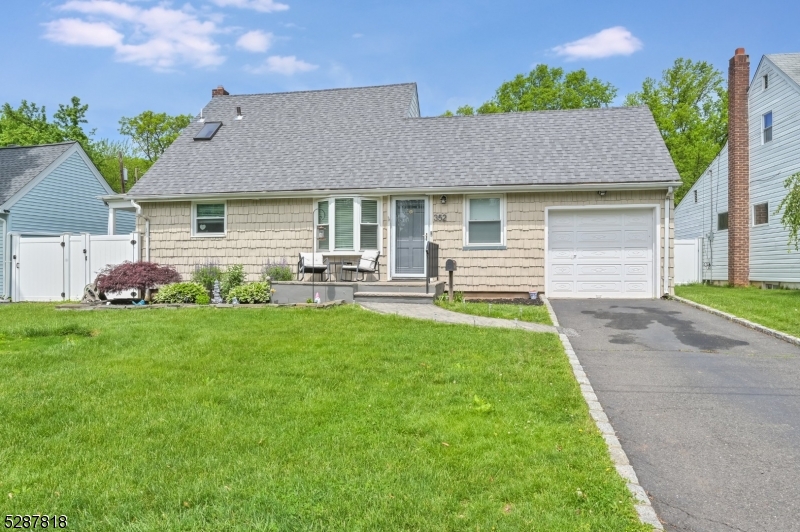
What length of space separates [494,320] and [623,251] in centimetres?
512

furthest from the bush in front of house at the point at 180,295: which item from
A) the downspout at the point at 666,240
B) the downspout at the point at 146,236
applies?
the downspout at the point at 666,240

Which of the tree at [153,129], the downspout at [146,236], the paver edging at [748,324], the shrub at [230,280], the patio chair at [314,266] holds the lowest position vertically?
the paver edging at [748,324]

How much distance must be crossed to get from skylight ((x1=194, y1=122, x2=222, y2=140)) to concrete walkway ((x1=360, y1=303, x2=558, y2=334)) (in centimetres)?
831

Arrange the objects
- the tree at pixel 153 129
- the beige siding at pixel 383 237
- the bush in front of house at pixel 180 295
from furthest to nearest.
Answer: the tree at pixel 153 129 < the beige siding at pixel 383 237 < the bush in front of house at pixel 180 295

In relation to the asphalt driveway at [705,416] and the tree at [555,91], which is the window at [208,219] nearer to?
the asphalt driveway at [705,416]

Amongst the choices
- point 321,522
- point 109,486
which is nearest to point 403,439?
point 321,522

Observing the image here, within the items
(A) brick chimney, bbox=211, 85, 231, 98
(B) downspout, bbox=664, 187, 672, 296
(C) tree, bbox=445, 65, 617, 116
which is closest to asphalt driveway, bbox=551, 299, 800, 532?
(B) downspout, bbox=664, 187, 672, 296

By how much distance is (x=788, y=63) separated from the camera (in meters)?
17.3

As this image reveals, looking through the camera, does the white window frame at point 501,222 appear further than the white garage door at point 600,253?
Yes

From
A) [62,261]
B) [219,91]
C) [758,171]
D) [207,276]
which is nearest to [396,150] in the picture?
[207,276]

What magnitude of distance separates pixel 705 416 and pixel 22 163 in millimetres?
21476

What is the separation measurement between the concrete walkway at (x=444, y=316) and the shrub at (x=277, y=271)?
2560 mm

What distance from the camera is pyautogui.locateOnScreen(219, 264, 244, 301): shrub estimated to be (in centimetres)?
1242

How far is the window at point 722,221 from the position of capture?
20047 millimetres
